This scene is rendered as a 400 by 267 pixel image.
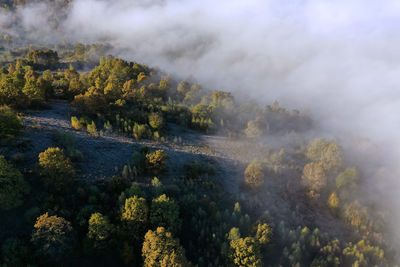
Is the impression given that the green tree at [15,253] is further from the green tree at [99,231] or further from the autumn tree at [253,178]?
the autumn tree at [253,178]

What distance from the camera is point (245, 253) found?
2684 cm

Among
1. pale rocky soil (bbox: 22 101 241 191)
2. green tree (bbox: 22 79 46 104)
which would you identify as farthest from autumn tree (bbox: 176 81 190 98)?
green tree (bbox: 22 79 46 104)

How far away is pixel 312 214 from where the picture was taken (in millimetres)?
42844

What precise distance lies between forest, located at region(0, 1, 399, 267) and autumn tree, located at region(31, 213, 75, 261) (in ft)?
0.30

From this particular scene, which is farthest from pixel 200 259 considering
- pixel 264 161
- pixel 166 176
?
pixel 264 161

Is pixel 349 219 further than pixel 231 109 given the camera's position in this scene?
No

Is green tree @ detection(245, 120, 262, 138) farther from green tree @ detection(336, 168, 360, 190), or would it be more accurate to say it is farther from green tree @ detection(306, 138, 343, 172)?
green tree @ detection(336, 168, 360, 190)

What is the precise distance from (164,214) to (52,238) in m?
11.1

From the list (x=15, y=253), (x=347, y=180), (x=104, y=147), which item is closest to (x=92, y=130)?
(x=104, y=147)

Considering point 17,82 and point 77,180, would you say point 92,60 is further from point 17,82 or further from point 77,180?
point 77,180

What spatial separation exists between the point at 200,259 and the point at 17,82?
4423 centimetres

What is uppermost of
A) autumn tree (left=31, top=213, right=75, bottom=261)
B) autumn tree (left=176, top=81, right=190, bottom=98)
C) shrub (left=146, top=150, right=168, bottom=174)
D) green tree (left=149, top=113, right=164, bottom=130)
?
autumn tree (left=176, top=81, right=190, bottom=98)

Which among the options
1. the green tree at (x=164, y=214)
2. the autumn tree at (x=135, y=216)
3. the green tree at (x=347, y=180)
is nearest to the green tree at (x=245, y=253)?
the green tree at (x=164, y=214)

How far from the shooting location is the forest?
25516 mm
